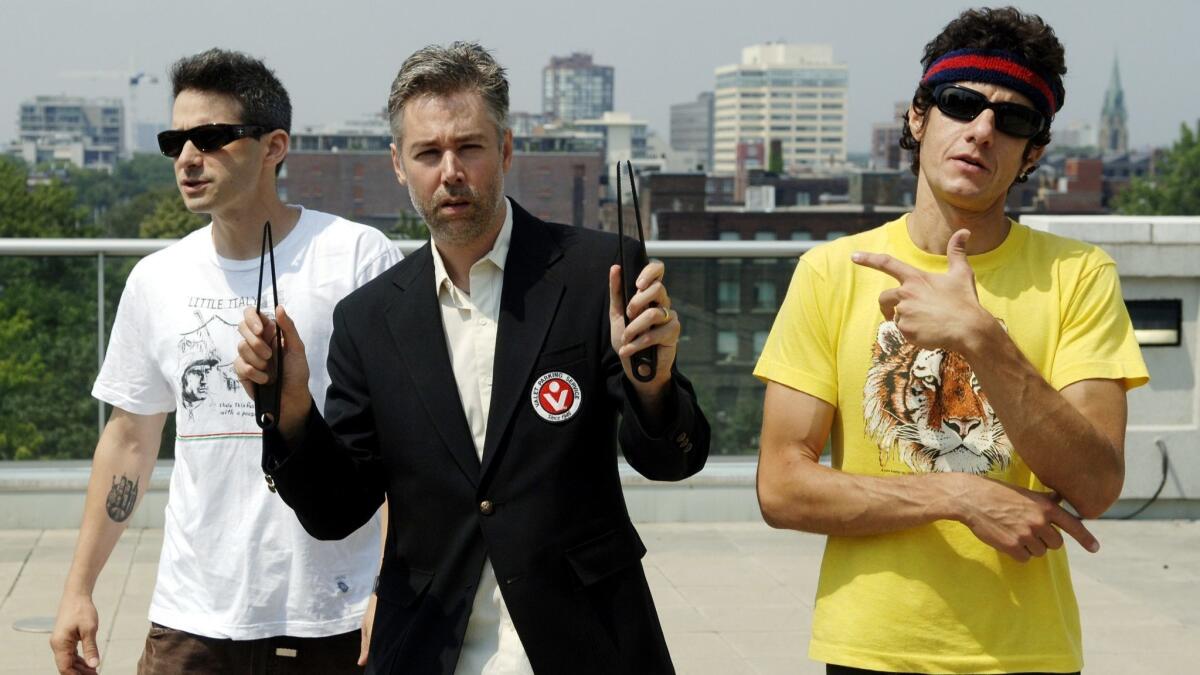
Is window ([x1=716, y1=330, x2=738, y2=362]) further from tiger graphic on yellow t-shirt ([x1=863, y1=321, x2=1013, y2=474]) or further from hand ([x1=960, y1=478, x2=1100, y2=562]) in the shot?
hand ([x1=960, y1=478, x2=1100, y2=562])

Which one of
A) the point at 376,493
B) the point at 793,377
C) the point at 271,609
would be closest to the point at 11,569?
the point at 271,609

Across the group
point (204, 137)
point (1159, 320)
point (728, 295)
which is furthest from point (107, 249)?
point (1159, 320)

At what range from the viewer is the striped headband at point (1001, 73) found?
2867 millimetres

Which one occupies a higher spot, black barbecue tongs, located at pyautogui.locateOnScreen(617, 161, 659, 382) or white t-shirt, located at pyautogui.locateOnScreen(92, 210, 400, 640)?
black barbecue tongs, located at pyautogui.locateOnScreen(617, 161, 659, 382)

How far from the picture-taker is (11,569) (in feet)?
25.0

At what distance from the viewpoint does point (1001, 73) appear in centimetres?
287

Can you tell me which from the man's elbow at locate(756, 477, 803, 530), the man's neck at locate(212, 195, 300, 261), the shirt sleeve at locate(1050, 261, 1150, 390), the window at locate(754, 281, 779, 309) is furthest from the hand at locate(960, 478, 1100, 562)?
the window at locate(754, 281, 779, 309)

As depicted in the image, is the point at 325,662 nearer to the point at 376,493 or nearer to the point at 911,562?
the point at 376,493

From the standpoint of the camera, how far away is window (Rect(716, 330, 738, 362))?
344 inches

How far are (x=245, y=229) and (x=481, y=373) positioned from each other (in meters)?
1.01

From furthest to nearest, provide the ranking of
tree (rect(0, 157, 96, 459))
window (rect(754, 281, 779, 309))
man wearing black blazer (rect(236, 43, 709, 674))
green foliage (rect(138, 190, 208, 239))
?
green foliage (rect(138, 190, 208, 239)), window (rect(754, 281, 779, 309)), tree (rect(0, 157, 96, 459)), man wearing black blazer (rect(236, 43, 709, 674))

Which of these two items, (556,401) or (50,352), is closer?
(556,401)

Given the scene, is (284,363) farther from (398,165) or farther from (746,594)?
(746,594)

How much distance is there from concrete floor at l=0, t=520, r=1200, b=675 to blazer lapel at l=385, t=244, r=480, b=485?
3.46m
